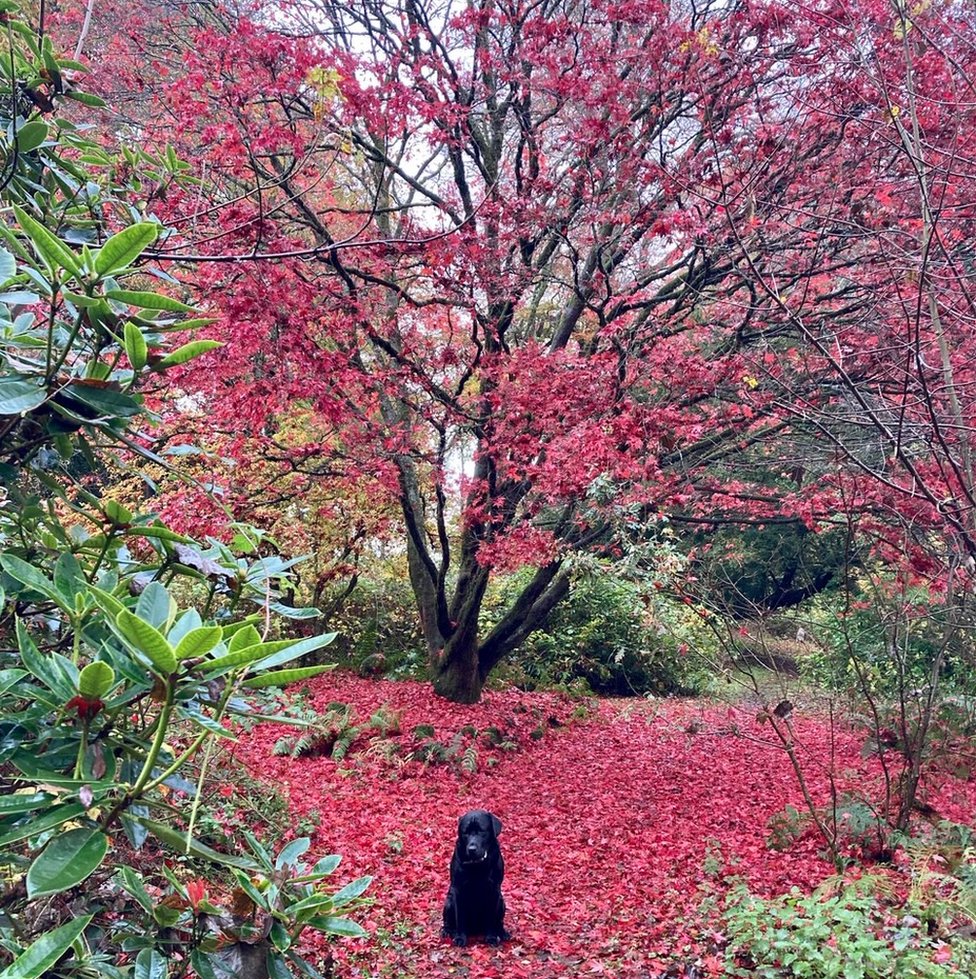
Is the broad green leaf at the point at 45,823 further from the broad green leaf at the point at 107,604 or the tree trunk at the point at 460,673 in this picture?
the tree trunk at the point at 460,673

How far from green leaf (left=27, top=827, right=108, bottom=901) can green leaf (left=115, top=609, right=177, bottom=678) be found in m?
0.23

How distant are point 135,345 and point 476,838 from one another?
3.62 meters

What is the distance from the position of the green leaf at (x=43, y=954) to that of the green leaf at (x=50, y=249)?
2.77 ft

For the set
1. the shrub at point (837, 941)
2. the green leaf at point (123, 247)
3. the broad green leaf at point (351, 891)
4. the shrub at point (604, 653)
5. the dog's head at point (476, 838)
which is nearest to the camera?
the green leaf at point (123, 247)

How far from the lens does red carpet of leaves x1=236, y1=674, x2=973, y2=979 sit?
406 cm

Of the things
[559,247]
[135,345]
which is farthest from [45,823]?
[559,247]

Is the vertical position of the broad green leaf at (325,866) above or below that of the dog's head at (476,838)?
above

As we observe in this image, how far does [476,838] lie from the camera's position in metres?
3.97

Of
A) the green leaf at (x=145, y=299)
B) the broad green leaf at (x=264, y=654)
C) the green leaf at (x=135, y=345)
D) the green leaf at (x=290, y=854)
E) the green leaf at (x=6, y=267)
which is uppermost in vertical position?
the green leaf at (x=6, y=267)

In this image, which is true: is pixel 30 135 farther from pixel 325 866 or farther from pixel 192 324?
pixel 325 866

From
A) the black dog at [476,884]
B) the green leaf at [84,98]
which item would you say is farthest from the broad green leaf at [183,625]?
the black dog at [476,884]

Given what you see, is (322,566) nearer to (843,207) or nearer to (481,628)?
(481,628)

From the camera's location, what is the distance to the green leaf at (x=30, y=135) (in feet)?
4.63

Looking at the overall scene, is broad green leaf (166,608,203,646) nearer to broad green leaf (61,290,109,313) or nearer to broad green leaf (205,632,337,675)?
broad green leaf (205,632,337,675)
